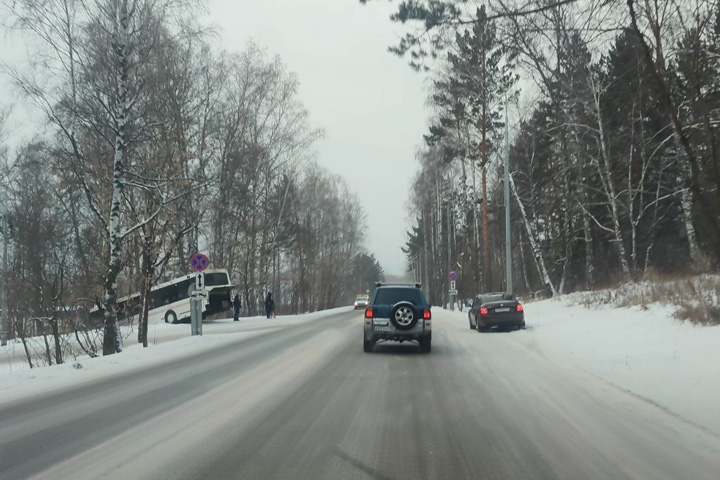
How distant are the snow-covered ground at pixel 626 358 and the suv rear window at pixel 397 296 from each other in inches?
133

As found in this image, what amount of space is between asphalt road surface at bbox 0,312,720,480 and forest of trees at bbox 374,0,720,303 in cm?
349

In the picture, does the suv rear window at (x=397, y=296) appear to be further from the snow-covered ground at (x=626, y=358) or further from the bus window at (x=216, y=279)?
the bus window at (x=216, y=279)

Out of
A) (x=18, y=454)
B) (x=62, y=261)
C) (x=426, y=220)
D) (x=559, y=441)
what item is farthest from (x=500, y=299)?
(x=426, y=220)

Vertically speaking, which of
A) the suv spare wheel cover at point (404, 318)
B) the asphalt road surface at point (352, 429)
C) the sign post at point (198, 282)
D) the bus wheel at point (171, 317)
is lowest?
the asphalt road surface at point (352, 429)

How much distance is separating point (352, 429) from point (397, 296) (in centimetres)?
987

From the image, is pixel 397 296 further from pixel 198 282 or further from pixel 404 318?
pixel 198 282

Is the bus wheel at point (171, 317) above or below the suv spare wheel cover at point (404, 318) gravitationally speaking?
below

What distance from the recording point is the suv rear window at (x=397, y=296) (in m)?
17.0

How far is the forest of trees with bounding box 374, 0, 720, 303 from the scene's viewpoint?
31.5 feet

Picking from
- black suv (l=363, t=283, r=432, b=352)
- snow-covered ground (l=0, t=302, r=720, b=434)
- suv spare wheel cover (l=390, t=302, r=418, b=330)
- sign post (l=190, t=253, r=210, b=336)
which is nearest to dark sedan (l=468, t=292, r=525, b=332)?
snow-covered ground (l=0, t=302, r=720, b=434)

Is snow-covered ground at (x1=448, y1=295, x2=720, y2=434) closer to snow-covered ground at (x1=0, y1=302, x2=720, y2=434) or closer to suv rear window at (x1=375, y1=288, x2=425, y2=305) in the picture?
snow-covered ground at (x1=0, y1=302, x2=720, y2=434)

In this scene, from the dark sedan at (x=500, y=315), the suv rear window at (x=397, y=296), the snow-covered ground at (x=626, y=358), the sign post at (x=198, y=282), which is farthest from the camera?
the dark sedan at (x=500, y=315)

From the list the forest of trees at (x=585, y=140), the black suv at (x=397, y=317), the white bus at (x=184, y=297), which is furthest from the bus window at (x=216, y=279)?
the black suv at (x=397, y=317)

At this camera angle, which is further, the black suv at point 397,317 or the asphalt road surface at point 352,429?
the black suv at point 397,317
